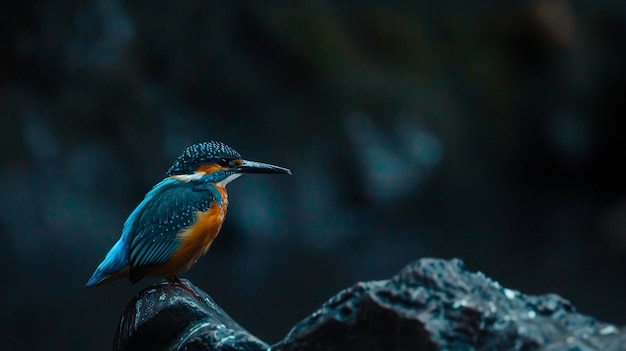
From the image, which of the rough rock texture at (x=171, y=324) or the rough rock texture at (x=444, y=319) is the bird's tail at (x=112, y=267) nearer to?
the rough rock texture at (x=171, y=324)

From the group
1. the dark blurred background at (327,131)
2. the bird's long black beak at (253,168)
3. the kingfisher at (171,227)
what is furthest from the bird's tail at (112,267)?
the dark blurred background at (327,131)

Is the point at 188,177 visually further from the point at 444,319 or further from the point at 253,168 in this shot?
the point at 444,319

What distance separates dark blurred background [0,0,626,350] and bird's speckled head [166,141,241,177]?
11.2 ft

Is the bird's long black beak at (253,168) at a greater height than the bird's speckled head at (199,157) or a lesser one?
greater

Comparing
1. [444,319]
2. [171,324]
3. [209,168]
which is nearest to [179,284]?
[171,324]

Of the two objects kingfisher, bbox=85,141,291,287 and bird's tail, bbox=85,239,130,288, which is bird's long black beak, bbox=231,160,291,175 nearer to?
kingfisher, bbox=85,141,291,287

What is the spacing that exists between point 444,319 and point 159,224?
1244 mm

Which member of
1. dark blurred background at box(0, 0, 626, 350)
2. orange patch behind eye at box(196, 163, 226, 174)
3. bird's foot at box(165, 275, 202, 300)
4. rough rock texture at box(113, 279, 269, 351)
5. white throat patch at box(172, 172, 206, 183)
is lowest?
rough rock texture at box(113, 279, 269, 351)

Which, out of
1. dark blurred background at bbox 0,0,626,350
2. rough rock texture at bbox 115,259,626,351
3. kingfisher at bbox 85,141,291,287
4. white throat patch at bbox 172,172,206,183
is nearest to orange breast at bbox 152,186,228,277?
kingfisher at bbox 85,141,291,287

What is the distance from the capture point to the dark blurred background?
7641 millimetres

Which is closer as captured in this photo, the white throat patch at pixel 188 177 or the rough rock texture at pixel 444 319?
the rough rock texture at pixel 444 319

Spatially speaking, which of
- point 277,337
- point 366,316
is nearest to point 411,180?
point 277,337

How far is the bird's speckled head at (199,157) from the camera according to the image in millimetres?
3105

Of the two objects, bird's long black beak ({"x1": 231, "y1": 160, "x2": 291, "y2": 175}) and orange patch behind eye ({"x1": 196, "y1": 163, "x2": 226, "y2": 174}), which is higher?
bird's long black beak ({"x1": 231, "y1": 160, "x2": 291, "y2": 175})
